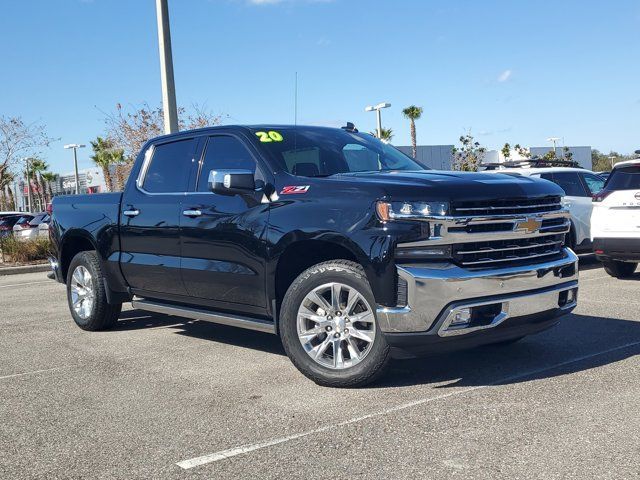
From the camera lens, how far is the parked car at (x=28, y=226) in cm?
1858

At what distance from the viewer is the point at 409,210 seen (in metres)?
4.67

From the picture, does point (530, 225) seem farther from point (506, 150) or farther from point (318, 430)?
point (506, 150)

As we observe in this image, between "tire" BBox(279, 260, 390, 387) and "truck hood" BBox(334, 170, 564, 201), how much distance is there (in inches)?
23.5

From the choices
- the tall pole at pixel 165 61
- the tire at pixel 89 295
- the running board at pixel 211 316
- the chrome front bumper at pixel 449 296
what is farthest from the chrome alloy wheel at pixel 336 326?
the tall pole at pixel 165 61

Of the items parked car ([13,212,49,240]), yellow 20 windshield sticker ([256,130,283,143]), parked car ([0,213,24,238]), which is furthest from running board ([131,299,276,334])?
parked car ([0,213,24,238])

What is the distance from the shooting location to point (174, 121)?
45.4 feet

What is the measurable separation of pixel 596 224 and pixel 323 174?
17.5 ft

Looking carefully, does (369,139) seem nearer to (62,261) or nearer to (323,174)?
(323,174)

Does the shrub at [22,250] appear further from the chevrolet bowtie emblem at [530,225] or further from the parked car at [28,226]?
the chevrolet bowtie emblem at [530,225]

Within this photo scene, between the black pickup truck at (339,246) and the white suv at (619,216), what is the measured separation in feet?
13.6

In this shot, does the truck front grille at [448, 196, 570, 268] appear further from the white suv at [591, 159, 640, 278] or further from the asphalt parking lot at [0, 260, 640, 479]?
the white suv at [591, 159, 640, 278]

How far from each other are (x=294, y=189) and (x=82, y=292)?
3.46 m

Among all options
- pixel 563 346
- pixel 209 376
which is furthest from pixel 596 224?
pixel 209 376

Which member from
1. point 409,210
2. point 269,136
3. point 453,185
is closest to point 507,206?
point 453,185
